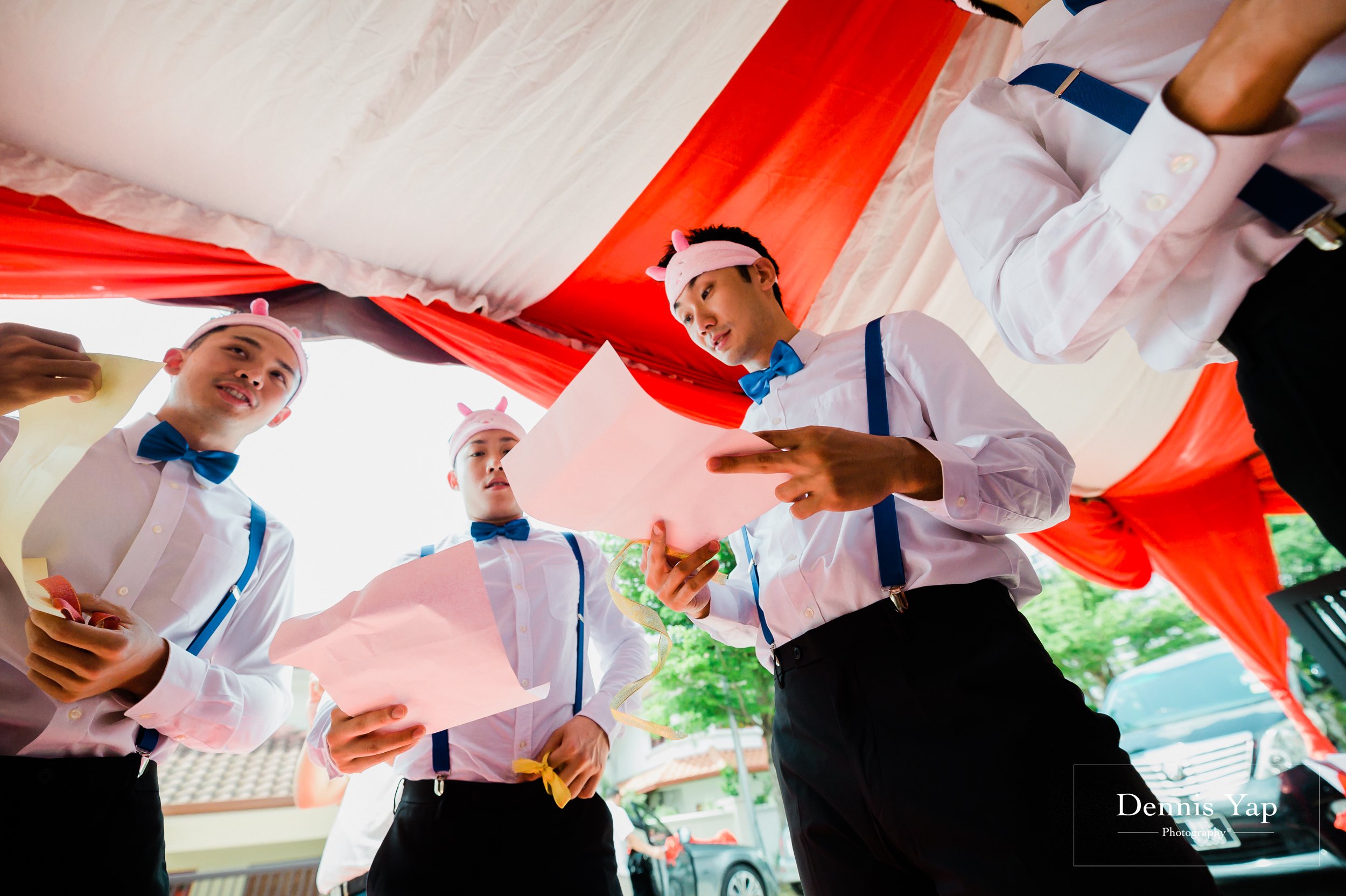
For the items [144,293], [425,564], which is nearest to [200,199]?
[144,293]

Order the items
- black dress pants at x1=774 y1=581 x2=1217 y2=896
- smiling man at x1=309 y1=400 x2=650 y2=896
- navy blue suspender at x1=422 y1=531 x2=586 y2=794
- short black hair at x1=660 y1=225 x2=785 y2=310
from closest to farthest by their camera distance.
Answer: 1. black dress pants at x1=774 y1=581 x2=1217 y2=896
2. smiling man at x1=309 y1=400 x2=650 y2=896
3. navy blue suspender at x1=422 y1=531 x2=586 y2=794
4. short black hair at x1=660 y1=225 x2=785 y2=310

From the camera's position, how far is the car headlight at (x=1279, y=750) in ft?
11.8

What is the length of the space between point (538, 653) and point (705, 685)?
19.4ft

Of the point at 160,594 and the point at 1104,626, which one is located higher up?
the point at 160,594

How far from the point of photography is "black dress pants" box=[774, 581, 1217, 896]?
0.85 meters

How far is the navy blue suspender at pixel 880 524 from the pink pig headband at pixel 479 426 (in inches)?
39.7

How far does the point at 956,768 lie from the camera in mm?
927

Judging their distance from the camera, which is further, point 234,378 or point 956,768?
point 234,378

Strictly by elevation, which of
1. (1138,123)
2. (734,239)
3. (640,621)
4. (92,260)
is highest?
(92,260)

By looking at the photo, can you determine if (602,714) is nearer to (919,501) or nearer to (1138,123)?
(919,501)

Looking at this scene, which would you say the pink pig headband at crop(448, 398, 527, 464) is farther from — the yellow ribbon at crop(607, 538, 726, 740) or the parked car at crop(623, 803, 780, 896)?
the parked car at crop(623, 803, 780, 896)

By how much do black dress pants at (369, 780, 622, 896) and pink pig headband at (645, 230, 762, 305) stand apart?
4.33ft

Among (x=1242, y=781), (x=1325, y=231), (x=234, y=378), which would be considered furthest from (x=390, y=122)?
(x=1242, y=781)

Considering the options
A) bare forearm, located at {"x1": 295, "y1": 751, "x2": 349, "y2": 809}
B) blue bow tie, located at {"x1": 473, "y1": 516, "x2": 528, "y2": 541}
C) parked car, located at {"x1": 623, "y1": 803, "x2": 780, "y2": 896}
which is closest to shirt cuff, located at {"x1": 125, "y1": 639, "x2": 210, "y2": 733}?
blue bow tie, located at {"x1": 473, "y1": 516, "x2": 528, "y2": 541}
